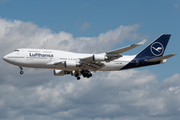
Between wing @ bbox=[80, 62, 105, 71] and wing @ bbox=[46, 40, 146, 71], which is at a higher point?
wing @ bbox=[46, 40, 146, 71]

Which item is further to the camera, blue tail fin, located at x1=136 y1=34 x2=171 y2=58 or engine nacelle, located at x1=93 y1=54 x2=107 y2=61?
blue tail fin, located at x1=136 y1=34 x2=171 y2=58

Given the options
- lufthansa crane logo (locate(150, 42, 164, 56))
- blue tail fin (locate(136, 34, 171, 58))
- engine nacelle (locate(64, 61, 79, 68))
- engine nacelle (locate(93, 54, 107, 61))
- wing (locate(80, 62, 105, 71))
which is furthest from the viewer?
lufthansa crane logo (locate(150, 42, 164, 56))

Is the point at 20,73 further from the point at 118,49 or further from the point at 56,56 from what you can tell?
the point at 118,49

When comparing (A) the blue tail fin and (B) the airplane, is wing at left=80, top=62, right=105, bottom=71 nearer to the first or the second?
(B) the airplane

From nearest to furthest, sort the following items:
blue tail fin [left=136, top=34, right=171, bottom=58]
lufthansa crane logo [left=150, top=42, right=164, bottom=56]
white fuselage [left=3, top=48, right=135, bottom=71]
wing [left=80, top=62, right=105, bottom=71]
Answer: white fuselage [left=3, top=48, right=135, bottom=71] → wing [left=80, top=62, right=105, bottom=71] → blue tail fin [left=136, top=34, right=171, bottom=58] → lufthansa crane logo [left=150, top=42, right=164, bottom=56]

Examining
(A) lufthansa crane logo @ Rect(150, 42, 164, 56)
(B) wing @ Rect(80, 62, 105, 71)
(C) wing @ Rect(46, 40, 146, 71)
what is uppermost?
(A) lufthansa crane logo @ Rect(150, 42, 164, 56)

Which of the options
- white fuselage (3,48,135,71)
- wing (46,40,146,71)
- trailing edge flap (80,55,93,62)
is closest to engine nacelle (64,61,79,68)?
wing (46,40,146,71)

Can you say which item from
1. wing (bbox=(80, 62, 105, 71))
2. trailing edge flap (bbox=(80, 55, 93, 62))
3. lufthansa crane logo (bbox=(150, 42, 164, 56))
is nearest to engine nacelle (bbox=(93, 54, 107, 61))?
trailing edge flap (bbox=(80, 55, 93, 62))

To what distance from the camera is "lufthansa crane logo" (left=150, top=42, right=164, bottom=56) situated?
58500 millimetres

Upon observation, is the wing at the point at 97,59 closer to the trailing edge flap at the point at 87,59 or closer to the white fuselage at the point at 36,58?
the trailing edge flap at the point at 87,59

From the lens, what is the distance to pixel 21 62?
49688mm

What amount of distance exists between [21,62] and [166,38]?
30178 mm

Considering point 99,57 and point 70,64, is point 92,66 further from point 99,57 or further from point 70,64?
point 70,64

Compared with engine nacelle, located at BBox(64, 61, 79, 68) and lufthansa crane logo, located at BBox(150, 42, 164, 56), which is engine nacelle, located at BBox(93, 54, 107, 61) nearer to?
engine nacelle, located at BBox(64, 61, 79, 68)
